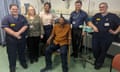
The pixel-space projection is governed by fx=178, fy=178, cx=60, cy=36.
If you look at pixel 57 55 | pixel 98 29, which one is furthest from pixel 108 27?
pixel 57 55

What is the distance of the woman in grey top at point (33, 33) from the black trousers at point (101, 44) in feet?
3.90

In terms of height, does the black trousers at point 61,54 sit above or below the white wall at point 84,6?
below

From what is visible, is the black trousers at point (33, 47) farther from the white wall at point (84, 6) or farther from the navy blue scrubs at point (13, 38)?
the white wall at point (84, 6)

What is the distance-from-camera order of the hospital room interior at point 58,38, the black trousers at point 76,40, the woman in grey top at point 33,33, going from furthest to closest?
the black trousers at point 76,40 < the woman in grey top at point 33,33 < the hospital room interior at point 58,38

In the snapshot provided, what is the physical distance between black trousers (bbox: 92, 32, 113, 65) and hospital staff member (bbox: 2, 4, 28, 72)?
4.84ft

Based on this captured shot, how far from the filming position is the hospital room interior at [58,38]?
3.41 metres

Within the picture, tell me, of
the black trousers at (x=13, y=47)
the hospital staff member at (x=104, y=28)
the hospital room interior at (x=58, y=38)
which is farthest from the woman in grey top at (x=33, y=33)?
the hospital staff member at (x=104, y=28)

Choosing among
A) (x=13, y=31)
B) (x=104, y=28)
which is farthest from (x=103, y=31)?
(x=13, y=31)

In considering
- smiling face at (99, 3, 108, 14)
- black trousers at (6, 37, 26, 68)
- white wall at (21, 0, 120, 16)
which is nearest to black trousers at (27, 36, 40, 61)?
black trousers at (6, 37, 26, 68)

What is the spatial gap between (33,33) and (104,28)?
1.49 metres

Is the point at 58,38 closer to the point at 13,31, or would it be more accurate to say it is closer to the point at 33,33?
the point at 33,33

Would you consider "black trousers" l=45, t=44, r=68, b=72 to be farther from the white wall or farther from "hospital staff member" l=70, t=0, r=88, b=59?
the white wall

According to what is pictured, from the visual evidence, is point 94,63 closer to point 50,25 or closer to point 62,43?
point 62,43

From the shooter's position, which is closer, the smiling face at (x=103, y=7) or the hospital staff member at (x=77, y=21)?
the smiling face at (x=103, y=7)
